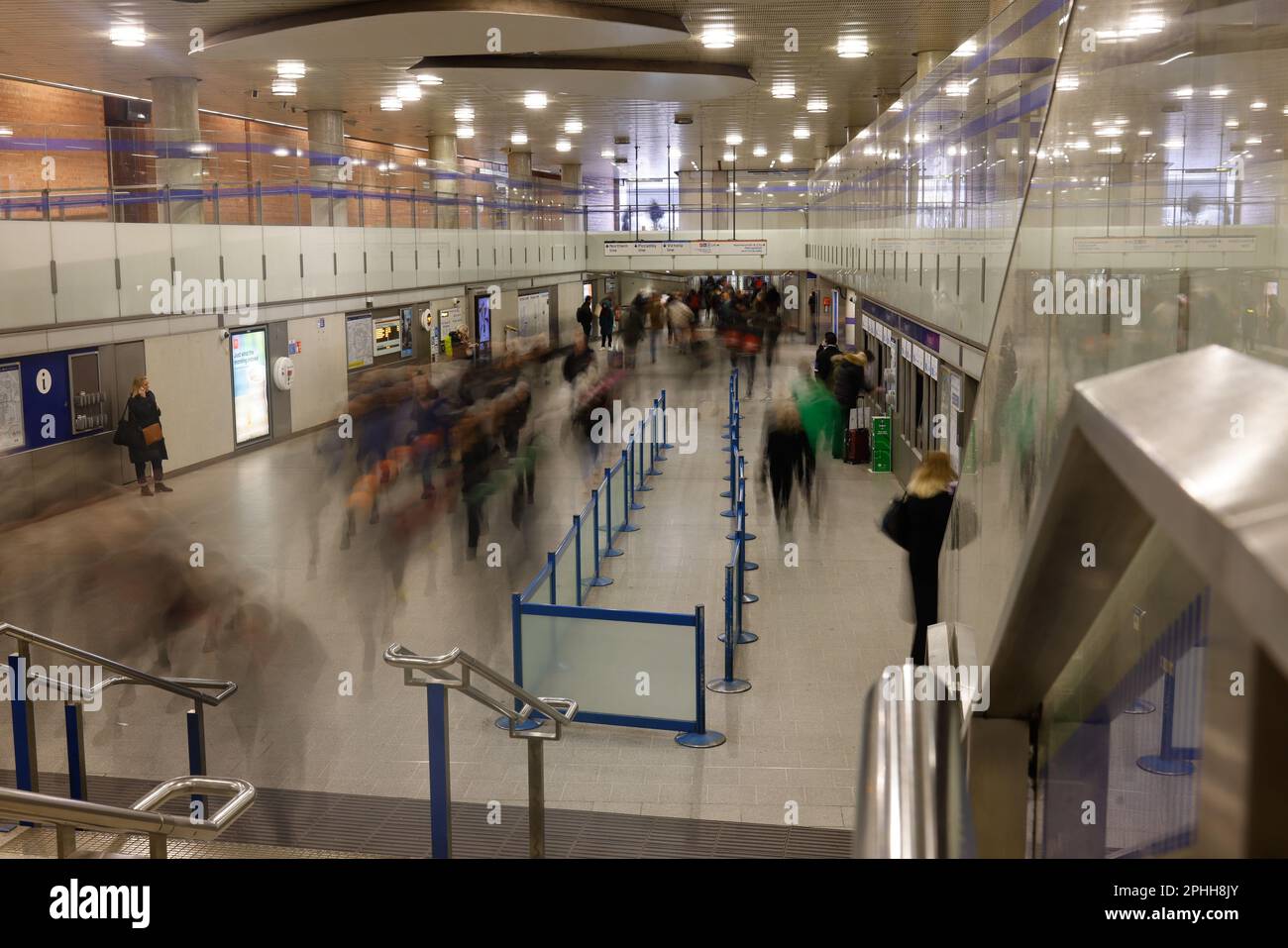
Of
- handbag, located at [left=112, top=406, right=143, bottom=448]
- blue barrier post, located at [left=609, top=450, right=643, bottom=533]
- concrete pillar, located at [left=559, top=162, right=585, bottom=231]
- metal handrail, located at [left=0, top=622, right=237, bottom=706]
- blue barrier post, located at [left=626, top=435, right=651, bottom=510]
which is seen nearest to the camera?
metal handrail, located at [left=0, top=622, right=237, bottom=706]

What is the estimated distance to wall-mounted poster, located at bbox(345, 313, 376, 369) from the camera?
21672mm

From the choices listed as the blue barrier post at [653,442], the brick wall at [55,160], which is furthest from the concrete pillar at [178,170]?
the blue barrier post at [653,442]

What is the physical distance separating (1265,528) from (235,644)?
9.34m

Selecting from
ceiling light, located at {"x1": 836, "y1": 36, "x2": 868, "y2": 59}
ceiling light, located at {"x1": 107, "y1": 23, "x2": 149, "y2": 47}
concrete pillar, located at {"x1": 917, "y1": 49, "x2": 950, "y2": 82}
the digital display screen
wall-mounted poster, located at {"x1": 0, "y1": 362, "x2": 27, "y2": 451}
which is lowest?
wall-mounted poster, located at {"x1": 0, "y1": 362, "x2": 27, "y2": 451}

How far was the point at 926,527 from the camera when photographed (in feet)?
25.3

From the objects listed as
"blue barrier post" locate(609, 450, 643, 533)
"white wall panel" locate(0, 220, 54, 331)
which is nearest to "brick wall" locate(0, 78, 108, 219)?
"white wall panel" locate(0, 220, 54, 331)

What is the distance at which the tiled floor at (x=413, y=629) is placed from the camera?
7.11 meters

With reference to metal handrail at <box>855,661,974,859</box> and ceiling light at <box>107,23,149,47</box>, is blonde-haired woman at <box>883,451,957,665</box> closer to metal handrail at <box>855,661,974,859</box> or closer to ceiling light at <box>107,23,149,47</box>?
metal handrail at <box>855,661,974,859</box>

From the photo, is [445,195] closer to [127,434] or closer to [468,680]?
[127,434]

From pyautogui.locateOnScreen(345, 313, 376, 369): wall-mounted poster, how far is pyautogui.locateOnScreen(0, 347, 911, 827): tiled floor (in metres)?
5.25

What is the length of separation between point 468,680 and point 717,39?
13463 millimetres

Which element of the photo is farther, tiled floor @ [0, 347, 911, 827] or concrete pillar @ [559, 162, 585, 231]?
concrete pillar @ [559, 162, 585, 231]

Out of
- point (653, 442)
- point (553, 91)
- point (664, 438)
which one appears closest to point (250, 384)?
point (653, 442)
